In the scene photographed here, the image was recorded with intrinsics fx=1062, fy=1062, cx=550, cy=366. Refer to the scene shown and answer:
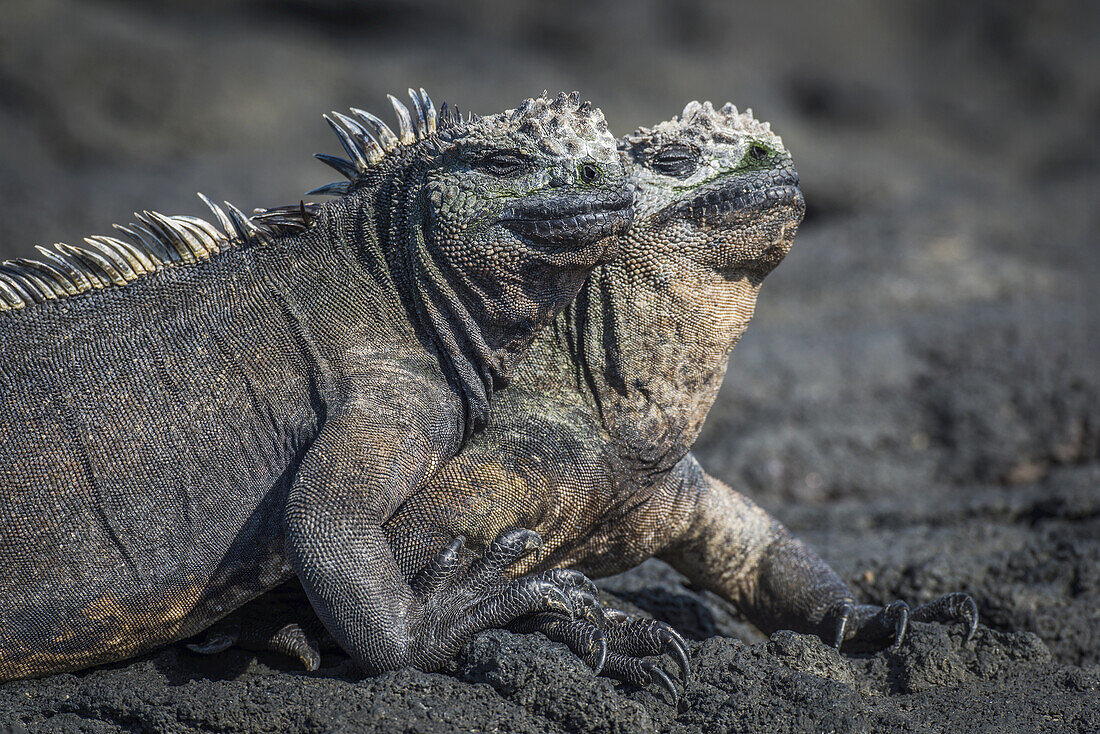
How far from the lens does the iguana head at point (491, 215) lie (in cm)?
292

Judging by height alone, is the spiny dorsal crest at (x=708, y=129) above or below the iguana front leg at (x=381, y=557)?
above

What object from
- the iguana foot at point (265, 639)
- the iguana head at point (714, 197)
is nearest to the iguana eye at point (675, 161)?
the iguana head at point (714, 197)

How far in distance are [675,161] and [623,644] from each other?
1.48 metres

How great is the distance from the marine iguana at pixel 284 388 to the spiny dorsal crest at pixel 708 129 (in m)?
0.36

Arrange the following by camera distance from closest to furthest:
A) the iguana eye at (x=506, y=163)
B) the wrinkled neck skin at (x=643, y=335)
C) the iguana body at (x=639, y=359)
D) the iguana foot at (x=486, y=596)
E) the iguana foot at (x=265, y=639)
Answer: the iguana foot at (x=486, y=596), the iguana eye at (x=506, y=163), the iguana foot at (x=265, y=639), the iguana body at (x=639, y=359), the wrinkled neck skin at (x=643, y=335)

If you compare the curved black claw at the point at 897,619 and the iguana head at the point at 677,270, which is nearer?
the iguana head at the point at 677,270

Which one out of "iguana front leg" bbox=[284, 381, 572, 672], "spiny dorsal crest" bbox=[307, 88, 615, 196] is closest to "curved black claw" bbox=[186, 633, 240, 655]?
"iguana front leg" bbox=[284, 381, 572, 672]

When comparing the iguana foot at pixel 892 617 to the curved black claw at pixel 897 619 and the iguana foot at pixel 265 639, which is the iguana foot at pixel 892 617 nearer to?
the curved black claw at pixel 897 619

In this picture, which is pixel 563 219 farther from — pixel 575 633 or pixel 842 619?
pixel 842 619

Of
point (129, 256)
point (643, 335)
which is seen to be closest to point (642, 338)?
point (643, 335)

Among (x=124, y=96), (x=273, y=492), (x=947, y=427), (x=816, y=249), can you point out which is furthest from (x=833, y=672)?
(x=124, y=96)

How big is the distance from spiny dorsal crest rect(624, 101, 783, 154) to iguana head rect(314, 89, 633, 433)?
29 cm

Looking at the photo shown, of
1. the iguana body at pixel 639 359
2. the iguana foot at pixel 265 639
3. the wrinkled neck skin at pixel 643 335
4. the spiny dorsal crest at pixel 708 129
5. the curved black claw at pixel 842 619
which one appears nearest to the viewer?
the iguana foot at pixel 265 639

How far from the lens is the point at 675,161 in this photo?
335cm
